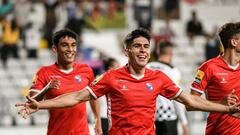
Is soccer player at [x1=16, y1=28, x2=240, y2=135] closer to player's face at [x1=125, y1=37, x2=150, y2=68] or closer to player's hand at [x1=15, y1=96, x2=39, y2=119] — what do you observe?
player's face at [x1=125, y1=37, x2=150, y2=68]

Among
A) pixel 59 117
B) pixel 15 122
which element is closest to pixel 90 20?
pixel 15 122

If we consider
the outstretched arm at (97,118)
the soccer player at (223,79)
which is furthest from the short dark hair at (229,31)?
the outstretched arm at (97,118)

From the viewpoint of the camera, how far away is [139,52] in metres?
8.73

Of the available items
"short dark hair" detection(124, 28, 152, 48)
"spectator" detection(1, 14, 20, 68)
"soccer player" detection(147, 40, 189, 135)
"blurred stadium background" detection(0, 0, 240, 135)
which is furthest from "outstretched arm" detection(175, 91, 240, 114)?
"spectator" detection(1, 14, 20, 68)

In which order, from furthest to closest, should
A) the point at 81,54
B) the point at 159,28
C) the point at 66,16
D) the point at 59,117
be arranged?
the point at 159,28 < the point at 66,16 < the point at 81,54 < the point at 59,117

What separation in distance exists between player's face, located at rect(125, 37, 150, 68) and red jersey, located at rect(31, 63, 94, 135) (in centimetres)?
183

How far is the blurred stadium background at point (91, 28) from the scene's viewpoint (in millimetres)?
24141

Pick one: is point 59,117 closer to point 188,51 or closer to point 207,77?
point 207,77

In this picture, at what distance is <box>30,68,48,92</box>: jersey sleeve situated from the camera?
33.8 feet

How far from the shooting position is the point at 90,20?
28.1 m

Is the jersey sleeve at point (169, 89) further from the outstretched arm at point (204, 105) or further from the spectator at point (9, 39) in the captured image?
the spectator at point (9, 39)

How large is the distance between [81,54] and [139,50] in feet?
49.2

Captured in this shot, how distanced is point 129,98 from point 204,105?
0.78 meters

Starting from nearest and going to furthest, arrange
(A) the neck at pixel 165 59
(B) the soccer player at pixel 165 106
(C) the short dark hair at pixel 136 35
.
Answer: (C) the short dark hair at pixel 136 35 < (B) the soccer player at pixel 165 106 < (A) the neck at pixel 165 59
